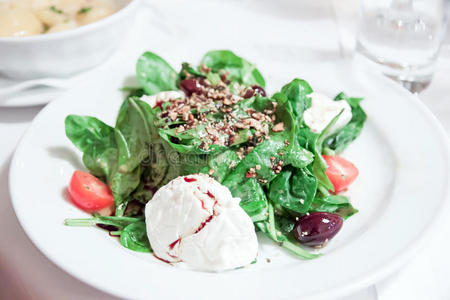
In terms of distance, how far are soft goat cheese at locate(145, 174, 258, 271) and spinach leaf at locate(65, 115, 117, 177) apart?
0.37m

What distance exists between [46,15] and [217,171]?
129 cm

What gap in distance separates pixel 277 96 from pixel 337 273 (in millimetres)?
661

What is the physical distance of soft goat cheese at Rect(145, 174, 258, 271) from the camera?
1391 mm

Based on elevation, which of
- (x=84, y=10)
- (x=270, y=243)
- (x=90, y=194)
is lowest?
(x=270, y=243)

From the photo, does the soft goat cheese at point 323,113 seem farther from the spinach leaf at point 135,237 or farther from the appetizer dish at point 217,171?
the spinach leaf at point 135,237

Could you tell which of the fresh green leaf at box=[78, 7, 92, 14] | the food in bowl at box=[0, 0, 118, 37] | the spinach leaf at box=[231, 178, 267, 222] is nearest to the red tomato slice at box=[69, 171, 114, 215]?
the spinach leaf at box=[231, 178, 267, 222]

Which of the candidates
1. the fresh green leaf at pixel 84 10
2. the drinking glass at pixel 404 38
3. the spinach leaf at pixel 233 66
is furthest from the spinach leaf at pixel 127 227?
the drinking glass at pixel 404 38

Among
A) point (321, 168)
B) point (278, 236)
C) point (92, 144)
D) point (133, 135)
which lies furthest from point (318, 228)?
point (92, 144)

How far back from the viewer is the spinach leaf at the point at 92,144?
1.79 meters

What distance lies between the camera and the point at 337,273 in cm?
131

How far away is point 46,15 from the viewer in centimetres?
239

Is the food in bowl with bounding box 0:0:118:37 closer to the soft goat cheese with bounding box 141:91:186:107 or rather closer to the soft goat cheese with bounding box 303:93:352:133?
the soft goat cheese with bounding box 141:91:186:107

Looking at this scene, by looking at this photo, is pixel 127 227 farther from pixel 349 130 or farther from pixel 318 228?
pixel 349 130

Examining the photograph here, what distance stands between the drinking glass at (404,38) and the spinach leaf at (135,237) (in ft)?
4.58
